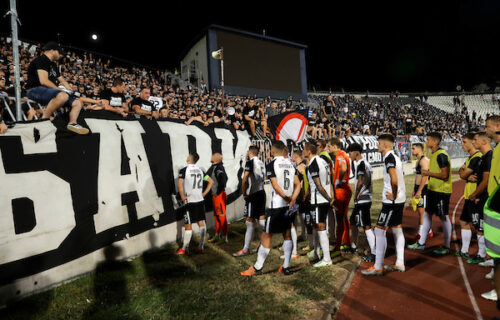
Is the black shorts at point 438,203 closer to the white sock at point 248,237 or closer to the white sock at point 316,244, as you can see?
the white sock at point 316,244

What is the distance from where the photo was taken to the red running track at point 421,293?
4332 mm

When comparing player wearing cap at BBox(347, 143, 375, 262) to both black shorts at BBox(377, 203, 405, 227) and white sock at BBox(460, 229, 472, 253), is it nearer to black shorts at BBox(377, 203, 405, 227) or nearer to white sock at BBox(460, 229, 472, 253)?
black shorts at BBox(377, 203, 405, 227)

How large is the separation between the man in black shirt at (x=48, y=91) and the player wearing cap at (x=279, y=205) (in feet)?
11.6

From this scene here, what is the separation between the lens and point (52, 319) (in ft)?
13.5

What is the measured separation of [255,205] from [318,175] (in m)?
1.94

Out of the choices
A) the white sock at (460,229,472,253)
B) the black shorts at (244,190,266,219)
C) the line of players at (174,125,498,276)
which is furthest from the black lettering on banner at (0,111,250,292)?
the white sock at (460,229,472,253)

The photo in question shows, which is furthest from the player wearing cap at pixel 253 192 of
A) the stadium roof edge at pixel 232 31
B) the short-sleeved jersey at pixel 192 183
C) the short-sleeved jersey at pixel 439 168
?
the stadium roof edge at pixel 232 31

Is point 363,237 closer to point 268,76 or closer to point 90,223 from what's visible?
point 90,223

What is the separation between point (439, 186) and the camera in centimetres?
686

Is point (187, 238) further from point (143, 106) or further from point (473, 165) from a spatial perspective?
point (473, 165)

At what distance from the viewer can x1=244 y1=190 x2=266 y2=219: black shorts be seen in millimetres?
7301

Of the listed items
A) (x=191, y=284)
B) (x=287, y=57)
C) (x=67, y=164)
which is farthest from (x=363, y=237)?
(x=287, y=57)

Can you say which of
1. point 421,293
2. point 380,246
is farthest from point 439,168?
point 421,293

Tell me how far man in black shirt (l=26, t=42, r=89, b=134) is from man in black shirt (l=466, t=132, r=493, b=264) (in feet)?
23.3
